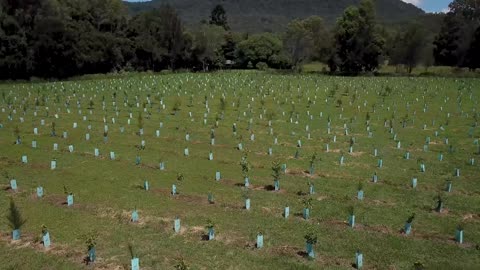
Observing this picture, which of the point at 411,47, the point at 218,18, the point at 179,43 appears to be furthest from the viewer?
the point at 218,18

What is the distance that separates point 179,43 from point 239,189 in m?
69.3

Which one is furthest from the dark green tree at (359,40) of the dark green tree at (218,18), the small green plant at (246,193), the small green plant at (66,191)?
the small green plant at (66,191)

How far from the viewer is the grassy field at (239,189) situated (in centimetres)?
965

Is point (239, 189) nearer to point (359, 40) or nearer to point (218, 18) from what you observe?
point (359, 40)

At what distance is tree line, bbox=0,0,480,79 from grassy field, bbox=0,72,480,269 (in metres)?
31.5

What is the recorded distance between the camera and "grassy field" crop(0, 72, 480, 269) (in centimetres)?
965

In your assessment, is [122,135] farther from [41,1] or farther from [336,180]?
[41,1]

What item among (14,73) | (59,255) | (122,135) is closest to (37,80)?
(14,73)

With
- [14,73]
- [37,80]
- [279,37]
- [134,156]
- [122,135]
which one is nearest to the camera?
[134,156]

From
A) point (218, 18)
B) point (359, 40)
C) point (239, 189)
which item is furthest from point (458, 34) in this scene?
point (218, 18)

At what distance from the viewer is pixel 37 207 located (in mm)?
12297

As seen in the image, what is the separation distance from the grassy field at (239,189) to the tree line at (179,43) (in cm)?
3150

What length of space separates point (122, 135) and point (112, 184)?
27.2 feet

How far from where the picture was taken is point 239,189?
14.0m
